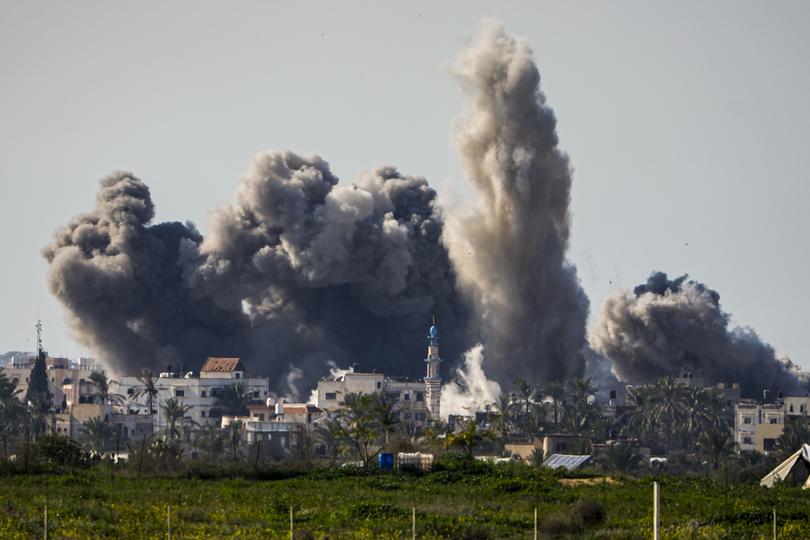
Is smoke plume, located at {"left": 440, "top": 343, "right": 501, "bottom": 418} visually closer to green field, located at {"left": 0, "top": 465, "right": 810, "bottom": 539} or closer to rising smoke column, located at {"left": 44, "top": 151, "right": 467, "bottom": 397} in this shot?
rising smoke column, located at {"left": 44, "top": 151, "right": 467, "bottom": 397}

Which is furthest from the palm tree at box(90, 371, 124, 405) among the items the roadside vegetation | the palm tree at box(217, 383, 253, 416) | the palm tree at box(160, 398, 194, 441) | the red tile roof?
the roadside vegetation

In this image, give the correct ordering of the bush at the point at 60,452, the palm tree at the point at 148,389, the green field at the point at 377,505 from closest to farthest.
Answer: the green field at the point at 377,505 → the bush at the point at 60,452 → the palm tree at the point at 148,389

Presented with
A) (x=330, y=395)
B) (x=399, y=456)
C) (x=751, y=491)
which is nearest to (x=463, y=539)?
(x=751, y=491)

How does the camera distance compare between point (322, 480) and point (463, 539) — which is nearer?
point (463, 539)

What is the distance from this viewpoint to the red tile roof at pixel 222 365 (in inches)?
5989

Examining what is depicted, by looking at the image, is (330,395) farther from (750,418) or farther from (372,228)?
(750,418)

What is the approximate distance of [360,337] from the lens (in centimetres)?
16212

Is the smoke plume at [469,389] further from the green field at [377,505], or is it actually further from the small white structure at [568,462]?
the green field at [377,505]

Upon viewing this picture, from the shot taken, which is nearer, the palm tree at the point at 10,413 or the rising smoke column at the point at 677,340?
the palm tree at the point at 10,413

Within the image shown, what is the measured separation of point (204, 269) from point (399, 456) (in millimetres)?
75963

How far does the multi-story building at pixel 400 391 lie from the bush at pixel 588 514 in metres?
89.4

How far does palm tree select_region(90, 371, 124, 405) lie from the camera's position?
145 meters

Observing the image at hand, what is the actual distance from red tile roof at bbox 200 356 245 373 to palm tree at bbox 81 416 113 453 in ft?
53.4

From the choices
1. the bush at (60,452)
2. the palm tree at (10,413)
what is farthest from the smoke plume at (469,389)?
the bush at (60,452)
